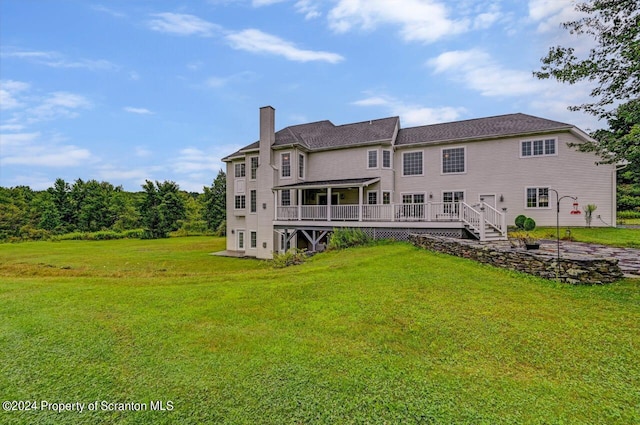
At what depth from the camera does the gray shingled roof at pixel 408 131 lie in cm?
1600

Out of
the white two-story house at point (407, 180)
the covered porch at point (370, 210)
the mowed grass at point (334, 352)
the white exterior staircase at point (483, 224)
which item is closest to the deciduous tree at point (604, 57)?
the white exterior staircase at point (483, 224)

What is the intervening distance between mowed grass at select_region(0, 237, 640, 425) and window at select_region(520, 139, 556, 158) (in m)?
11.3

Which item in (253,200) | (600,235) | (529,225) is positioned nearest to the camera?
(600,235)

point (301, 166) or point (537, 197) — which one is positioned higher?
point (301, 166)

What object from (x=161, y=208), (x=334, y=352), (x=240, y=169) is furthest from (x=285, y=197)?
(x=161, y=208)

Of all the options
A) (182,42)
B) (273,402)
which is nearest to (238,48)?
(182,42)

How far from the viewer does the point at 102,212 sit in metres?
37.9

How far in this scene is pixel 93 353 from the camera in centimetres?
382

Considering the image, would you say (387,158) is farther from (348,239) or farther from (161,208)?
(161,208)

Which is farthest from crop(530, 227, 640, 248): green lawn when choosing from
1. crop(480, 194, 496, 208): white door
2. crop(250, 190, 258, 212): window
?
crop(250, 190, 258, 212): window

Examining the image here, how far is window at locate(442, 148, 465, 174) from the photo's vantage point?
17.0m

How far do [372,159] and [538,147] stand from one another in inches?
354

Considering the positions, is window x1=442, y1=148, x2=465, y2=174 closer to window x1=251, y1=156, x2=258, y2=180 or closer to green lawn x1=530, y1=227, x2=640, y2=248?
green lawn x1=530, y1=227, x2=640, y2=248

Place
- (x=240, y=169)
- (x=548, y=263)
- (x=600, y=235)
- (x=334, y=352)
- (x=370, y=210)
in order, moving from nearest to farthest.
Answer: (x=334, y=352), (x=548, y=263), (x=600, y=235), (x=370, y=210), (x=240, y=169)
